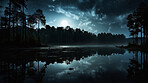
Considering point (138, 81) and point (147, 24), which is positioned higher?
point (147, 24)

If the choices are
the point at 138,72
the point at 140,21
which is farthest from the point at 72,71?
the point at 140,21

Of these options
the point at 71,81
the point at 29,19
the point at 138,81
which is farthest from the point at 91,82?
the point at 29,19

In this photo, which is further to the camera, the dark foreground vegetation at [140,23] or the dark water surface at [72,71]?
the dark foreground vegetation at [140,23]

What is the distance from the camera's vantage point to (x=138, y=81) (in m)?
4.50

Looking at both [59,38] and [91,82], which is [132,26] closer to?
[91,82]

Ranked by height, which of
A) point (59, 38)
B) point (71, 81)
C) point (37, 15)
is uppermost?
point (37, 15)

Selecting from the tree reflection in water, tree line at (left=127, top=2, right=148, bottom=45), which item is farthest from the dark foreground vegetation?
the tree reflection in water

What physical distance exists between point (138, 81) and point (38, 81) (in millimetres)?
5715

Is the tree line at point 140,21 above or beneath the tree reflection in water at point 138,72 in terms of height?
above

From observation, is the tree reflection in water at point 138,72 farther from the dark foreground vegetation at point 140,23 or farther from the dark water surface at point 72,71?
the dark foreground vegetation at point 140,23

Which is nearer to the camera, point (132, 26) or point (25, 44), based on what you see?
point (25, 44)

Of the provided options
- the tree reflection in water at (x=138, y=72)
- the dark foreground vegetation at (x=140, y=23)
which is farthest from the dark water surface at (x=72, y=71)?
the dark foreground vegetation at (x=140, y=23)

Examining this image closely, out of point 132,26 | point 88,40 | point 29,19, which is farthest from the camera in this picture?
point 88,40

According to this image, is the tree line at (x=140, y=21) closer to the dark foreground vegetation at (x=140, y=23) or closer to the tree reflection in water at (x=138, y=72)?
the dark foreground vegetation at (x=140, y=23)
